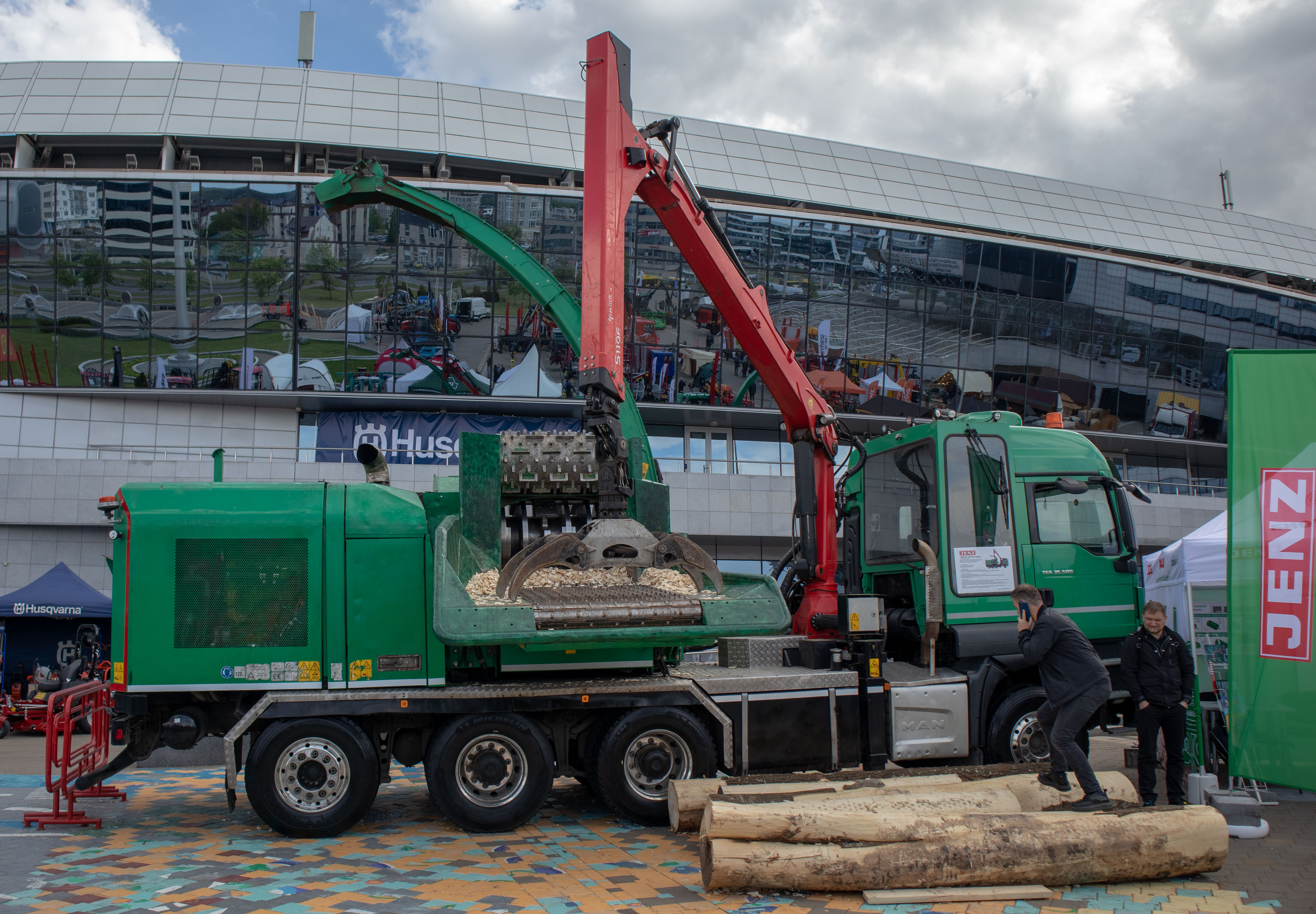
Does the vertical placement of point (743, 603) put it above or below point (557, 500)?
below

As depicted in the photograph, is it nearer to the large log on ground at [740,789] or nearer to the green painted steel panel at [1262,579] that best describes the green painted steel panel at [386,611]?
the large log on ground at [740,789]

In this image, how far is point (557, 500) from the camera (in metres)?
8.35

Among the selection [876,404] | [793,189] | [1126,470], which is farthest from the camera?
[1126,470]

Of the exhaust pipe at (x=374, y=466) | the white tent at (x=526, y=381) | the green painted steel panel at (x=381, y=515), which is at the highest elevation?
the white tent at (x=526, y=381)

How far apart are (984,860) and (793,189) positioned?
104ft

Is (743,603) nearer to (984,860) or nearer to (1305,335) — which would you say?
(984,860)

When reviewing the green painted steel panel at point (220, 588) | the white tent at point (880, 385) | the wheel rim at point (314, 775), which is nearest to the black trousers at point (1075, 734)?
the wheel rim at point (314, 775)

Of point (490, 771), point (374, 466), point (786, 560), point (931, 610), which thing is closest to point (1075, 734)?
point (931, 610)

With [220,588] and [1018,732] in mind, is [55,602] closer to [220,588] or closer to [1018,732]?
[220,588]

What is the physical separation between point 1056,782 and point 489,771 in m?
4.36

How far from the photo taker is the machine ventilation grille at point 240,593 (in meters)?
7.49

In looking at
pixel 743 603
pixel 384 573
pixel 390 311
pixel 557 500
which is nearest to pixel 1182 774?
pixel 743 603

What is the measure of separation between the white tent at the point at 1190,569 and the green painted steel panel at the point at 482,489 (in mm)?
6337

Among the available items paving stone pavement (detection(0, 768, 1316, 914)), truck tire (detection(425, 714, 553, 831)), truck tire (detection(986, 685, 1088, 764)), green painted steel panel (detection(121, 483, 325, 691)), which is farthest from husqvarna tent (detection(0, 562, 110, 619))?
truck tire (detection(986, 685, 1088, 764))
